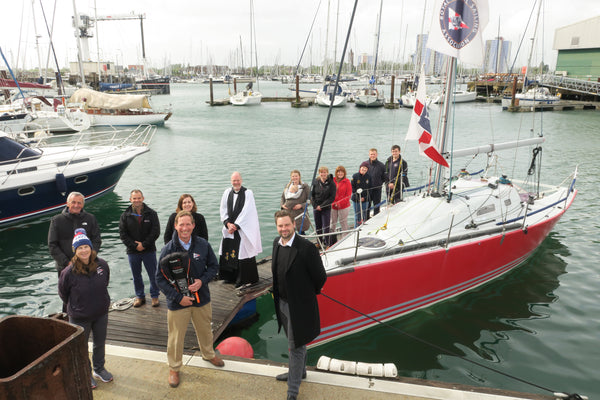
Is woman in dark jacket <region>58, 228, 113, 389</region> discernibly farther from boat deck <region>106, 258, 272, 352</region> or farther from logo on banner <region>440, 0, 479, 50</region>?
logo on banner <region>440, 0, 479, 50</region>

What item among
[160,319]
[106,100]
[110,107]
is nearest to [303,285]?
[160,319]

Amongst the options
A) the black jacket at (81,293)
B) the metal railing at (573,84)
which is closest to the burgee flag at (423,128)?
the black jacket at (81,293)

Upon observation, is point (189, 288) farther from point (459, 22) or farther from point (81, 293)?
point (459, 22)

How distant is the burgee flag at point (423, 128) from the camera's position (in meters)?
6.82

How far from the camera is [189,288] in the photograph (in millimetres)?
3916

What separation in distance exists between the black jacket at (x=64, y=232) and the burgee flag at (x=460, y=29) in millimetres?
5928

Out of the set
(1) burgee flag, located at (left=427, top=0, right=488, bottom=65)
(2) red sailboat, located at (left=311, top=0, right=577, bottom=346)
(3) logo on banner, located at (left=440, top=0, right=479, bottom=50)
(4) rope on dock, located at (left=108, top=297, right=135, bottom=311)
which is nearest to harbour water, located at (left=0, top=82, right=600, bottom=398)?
(2) red sailboat, located at (left=311, top=0, right=577, bottom=346)

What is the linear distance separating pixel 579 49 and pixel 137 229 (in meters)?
70.1

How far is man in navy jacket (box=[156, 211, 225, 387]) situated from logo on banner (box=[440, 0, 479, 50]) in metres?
5.22

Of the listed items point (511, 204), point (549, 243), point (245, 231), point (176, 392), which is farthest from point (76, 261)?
point (549, 243)

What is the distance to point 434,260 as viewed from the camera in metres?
6.41

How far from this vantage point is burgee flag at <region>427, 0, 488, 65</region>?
6438 millimetres

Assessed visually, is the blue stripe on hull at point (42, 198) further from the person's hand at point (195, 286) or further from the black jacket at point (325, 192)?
the person's hand at point (195, 286)

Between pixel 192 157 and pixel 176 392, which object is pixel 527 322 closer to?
pixel 176 392
